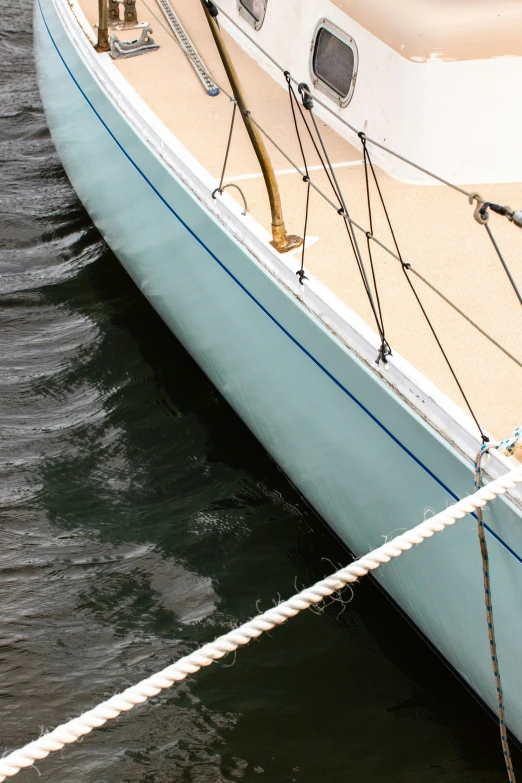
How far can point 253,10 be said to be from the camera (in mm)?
4441

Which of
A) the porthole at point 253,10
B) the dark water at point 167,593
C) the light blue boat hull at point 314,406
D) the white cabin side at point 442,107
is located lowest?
the dark water at point 167,593

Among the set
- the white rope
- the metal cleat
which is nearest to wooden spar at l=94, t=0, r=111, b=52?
the metal cleat

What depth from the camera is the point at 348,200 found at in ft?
11.7

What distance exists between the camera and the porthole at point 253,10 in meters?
4.36

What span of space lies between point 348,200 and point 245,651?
179cm

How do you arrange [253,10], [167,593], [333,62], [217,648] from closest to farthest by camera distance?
[217,648] → [167,593] → [333,62] → [253,10]

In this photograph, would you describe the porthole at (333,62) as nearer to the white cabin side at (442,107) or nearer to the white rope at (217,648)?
the white cabin side at (442,107)

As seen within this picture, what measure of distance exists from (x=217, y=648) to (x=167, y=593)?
148cm

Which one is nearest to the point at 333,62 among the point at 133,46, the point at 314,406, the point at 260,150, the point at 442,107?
the point at 442,107

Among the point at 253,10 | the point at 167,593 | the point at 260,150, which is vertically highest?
the point at 253,10

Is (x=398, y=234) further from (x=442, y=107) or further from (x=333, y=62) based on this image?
(x=333, y=62)

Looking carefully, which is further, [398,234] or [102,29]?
[102,29]

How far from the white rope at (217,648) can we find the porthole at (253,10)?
9.79 ft

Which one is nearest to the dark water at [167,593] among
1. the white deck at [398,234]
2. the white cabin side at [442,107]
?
the white deck at [398,234]
